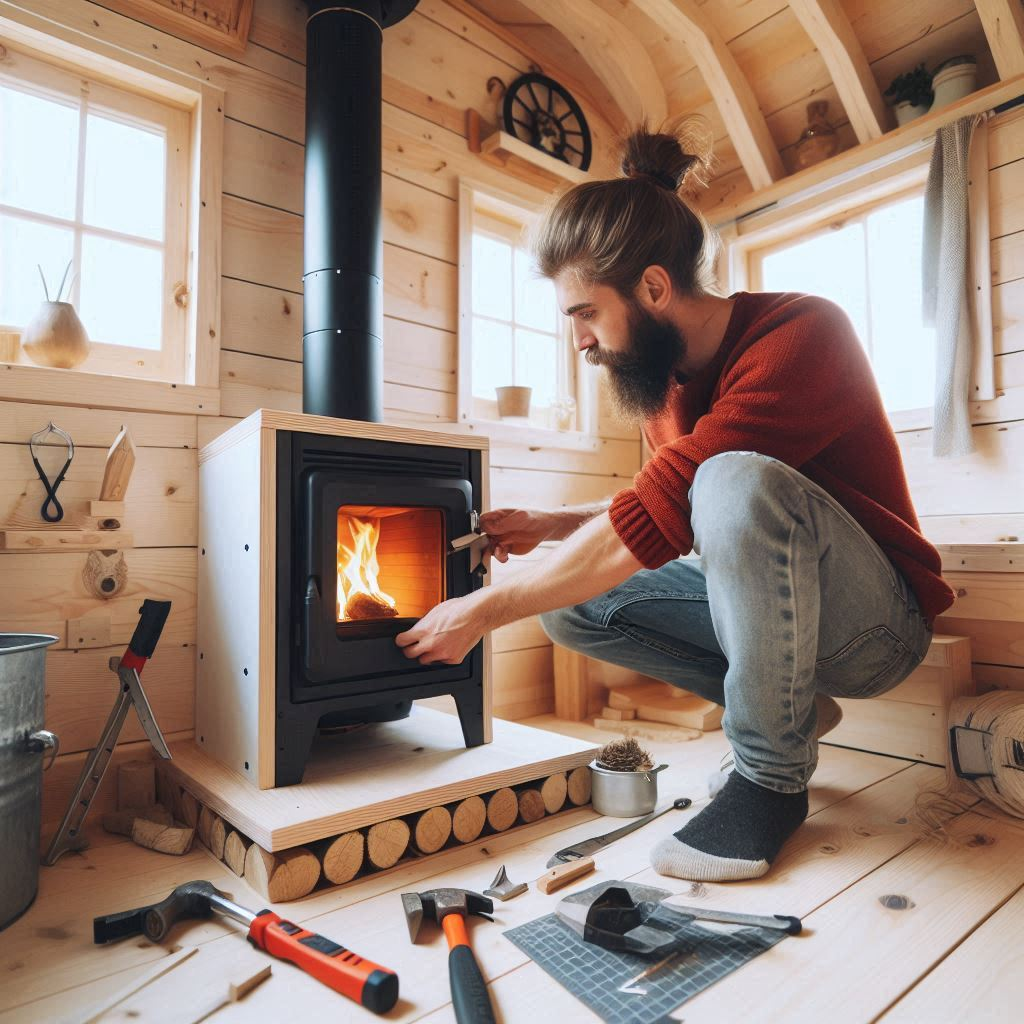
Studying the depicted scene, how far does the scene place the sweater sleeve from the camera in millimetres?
1146

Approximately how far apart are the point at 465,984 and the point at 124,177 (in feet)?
5.84

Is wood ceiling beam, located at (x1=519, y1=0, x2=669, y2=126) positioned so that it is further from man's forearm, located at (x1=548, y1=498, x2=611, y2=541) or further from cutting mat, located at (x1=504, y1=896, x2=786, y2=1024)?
cutting mat, located at (x1=504, y1=896, x2=786, y2=1024)

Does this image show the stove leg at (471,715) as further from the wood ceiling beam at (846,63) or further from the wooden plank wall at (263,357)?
the wood ceiling beam at (846,63)

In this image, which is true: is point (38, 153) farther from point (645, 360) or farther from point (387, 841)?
point (387, 841)

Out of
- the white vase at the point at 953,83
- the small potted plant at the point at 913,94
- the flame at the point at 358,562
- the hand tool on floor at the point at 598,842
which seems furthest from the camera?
the small potted plant at the point at 913,94

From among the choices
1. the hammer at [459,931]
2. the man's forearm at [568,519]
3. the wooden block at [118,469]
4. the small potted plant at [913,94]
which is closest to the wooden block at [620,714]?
the man's forearm at [568,519]

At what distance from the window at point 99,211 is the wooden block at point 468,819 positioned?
3.82 feet

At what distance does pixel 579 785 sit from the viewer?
56.9 inches

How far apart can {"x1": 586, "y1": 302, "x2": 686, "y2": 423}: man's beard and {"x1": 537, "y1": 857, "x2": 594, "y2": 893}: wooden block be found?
→ 836 millimetres

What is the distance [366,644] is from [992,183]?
6.80 feet

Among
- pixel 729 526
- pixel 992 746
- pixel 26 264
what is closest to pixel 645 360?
pixel 729 526

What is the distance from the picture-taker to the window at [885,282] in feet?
7.67

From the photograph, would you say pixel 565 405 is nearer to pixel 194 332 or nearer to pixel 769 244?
pixel 769 244

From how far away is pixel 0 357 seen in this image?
5.00ft
